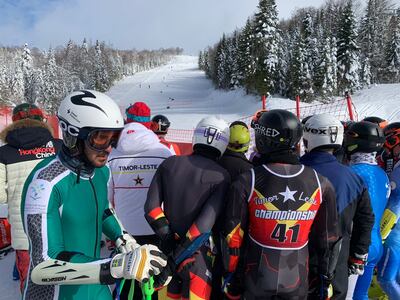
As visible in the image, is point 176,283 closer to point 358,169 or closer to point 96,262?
point 96,262

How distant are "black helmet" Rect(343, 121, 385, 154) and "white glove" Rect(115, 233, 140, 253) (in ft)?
8.48

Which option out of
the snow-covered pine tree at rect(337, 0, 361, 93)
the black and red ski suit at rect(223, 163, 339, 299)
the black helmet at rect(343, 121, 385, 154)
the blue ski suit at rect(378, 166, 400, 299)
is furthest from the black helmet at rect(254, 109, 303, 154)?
the snow-covered pine tree at rect(337, 0, 361, 93)

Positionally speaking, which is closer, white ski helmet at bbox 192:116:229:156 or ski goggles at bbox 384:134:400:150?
white ski helmet at bbox 192:116:229:156

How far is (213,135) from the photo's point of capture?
3205 mm

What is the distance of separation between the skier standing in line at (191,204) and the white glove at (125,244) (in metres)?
0.64

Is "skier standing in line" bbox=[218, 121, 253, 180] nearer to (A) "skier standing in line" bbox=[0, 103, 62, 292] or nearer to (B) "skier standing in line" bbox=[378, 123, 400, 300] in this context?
(B) "skier standing in line" bbox=[378, 123, 400, 300]

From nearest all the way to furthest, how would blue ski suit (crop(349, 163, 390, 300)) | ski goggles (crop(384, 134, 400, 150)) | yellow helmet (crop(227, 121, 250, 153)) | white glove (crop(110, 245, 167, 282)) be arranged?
white glove (crop(110, 245, 167, 282))
blue ski suit (crop(349, 163, 390, 300))
yellow helmet (crop(227, 121, 250, 153))
ski goggles (crop(384, 134, 400, 150))

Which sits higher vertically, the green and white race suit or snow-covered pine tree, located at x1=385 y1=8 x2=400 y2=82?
snow-covered pine tree, located at x1=385 y1=8 x2=400 y2=82

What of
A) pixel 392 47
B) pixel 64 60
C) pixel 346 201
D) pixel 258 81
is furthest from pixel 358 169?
pixel 64 60

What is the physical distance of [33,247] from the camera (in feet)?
6.24

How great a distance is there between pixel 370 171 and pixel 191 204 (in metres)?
1.93

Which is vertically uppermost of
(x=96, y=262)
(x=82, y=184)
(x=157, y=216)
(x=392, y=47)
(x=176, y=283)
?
(x=392, y=47)

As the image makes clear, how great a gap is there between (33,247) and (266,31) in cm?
4678

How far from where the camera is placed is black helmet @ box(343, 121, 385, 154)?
3525 millimetres
